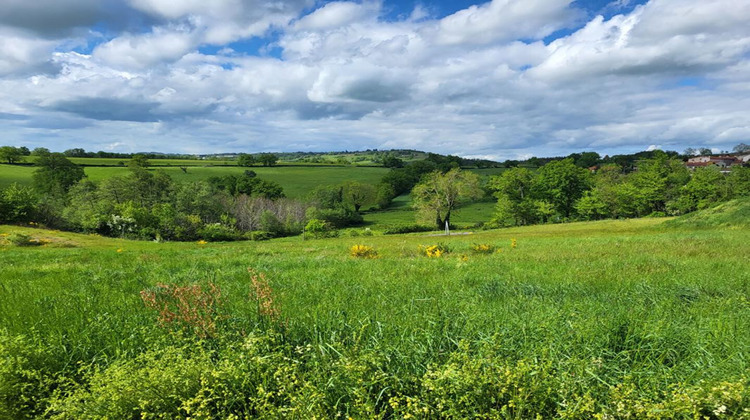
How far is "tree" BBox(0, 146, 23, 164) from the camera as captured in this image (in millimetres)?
107000

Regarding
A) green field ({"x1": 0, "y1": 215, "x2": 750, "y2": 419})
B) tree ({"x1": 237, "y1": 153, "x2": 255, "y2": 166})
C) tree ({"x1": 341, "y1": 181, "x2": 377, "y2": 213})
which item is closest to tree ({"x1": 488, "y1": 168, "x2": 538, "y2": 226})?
tree ({"x1": 341, "y1": 181, "x2": 377, "y2": 213})

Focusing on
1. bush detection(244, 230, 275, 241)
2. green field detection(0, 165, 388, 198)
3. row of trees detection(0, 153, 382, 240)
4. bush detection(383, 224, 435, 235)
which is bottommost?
bush detection(244, 230, 275, 241)

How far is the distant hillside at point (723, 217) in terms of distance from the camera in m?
27.1

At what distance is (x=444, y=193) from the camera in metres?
70.9

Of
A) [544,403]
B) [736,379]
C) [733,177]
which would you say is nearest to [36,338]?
[544,403]

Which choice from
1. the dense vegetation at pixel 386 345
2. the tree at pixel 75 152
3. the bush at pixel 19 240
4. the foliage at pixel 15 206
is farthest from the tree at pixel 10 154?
the dense vegetation at pixel 386 345

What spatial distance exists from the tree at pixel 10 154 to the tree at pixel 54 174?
24.1 meters

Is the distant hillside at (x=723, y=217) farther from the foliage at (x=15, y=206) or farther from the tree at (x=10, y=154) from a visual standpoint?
Answer: the tree at (x=10, y=154)

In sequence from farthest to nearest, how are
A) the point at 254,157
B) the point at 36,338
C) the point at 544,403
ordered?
the point at 254,157, the point at 36,338, the point at 544,403

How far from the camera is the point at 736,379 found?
290 centimetres

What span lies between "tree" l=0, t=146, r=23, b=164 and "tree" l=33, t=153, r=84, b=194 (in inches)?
948

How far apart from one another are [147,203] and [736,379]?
9191 cm

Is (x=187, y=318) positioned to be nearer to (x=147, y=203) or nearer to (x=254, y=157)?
(x=147, y=203)

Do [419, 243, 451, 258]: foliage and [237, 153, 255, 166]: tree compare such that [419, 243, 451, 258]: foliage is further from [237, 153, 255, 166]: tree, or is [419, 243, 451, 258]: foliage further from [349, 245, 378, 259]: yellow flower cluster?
[237, 153, 255, 166]: tree
